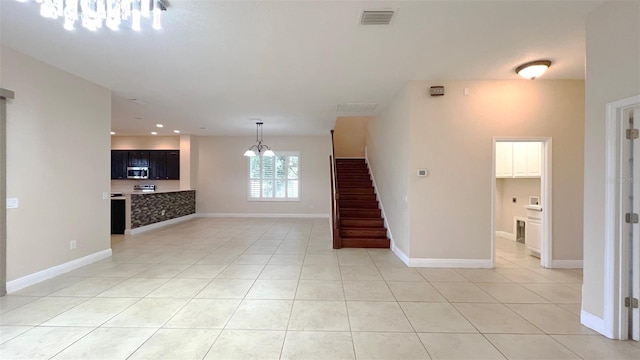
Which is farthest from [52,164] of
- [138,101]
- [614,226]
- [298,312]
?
[614,226]

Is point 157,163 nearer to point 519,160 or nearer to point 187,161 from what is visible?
point 187,161

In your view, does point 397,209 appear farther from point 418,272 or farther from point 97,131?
point 97,131

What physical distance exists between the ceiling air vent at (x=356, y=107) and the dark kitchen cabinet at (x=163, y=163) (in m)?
6.49

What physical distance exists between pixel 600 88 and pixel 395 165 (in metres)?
2.98

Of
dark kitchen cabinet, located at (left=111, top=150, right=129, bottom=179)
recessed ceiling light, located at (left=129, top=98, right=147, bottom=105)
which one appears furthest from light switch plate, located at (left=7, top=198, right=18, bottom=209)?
dark kitchen cabinet, located at (left=111, top=150, right=129, bottom=179)

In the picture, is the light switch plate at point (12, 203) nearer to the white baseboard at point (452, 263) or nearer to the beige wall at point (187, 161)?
the white baseboard at point (452, 263)

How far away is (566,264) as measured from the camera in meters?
4.41

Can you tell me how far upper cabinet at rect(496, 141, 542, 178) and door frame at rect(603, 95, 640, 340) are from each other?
3175 mm

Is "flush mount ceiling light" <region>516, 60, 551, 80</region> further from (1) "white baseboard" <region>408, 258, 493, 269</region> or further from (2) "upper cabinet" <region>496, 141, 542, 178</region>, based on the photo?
(1) "white baseboard" <region>408, 258, 493, 269</region>

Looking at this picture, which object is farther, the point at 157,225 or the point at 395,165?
the point at 157,225

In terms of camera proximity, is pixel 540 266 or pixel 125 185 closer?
pixel 540 266

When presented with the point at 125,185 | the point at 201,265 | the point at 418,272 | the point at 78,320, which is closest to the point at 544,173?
the point at 418,272

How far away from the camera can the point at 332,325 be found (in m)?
2.64

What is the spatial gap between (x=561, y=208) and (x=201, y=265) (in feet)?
18.3
